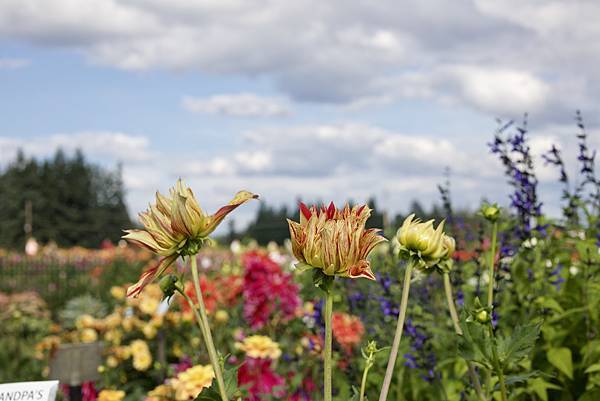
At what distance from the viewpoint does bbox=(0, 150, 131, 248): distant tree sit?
151 feet

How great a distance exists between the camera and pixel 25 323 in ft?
28.3

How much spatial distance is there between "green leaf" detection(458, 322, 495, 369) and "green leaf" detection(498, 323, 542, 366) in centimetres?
4

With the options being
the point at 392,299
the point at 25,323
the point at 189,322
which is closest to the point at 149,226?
the point at 392,299

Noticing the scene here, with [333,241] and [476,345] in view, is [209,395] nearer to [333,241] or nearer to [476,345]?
[333,241]

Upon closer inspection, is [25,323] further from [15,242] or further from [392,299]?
[15,242]

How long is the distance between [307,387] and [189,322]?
1.22 metres

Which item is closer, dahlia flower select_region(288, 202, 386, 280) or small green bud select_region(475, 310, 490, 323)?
dahlia flower select_region(288, 202, 386, 280)

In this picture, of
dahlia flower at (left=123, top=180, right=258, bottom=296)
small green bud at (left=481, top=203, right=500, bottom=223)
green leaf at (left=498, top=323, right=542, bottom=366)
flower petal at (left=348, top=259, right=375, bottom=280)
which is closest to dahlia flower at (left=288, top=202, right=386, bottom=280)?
flower petal at (left=348, top=259, right=375, bottom=280)

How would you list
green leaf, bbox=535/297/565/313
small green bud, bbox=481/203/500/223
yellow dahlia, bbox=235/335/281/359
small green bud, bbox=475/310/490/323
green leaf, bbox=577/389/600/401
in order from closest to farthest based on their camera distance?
small green bud, bbox=475/310/490/323, small green bud, bbox=481/203/500/223, green leaf, bbox=577/389/600/401, green leaf, bbox=535/297/565/313, yellow dahlia, bbox=235/335/281/359

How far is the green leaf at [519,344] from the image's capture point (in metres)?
1.70

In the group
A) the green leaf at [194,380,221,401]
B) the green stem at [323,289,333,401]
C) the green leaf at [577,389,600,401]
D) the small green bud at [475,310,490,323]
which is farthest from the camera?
the green leaf at [577,389,600,401]

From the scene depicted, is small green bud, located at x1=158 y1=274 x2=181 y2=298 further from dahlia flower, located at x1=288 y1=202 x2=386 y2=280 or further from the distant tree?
the distant tree

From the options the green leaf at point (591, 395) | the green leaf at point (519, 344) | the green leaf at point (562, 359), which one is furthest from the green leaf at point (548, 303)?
the green leaf at point (519, 344)

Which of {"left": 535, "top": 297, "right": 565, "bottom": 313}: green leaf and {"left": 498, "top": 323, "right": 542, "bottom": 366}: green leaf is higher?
{"left": 498, "top": 323, "right": 542, "bottom": 366}: green leaf
